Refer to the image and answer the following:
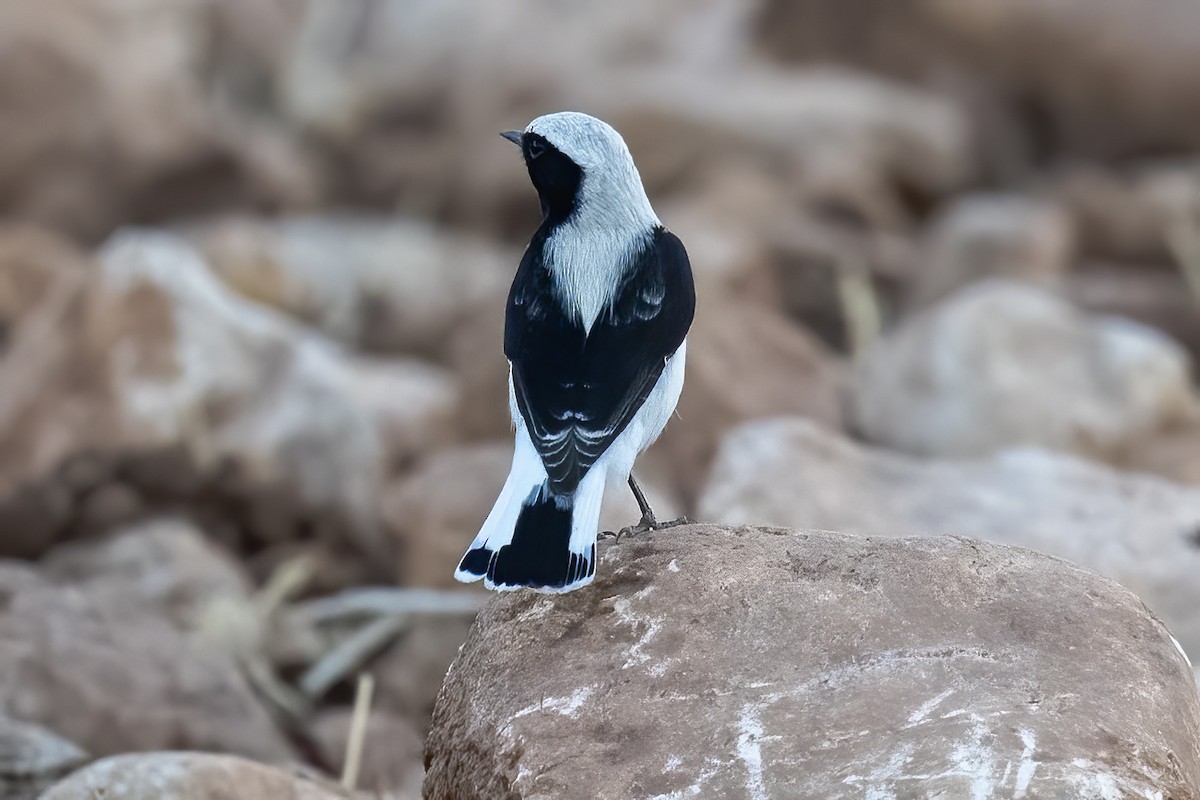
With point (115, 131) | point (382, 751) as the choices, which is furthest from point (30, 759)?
point (115, 131)

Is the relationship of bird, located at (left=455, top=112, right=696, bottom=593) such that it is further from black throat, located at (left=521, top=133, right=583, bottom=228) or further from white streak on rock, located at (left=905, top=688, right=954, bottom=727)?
white streak on rock, located at (left=905, top=688, right=954, bottom=727)

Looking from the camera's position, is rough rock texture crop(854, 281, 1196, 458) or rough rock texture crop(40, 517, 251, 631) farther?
rough rock texture crop(854, 281, 1196, 458)

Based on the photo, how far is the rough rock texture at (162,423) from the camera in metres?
7.96

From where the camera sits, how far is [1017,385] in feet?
27.4

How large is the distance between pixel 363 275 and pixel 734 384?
5036 mm

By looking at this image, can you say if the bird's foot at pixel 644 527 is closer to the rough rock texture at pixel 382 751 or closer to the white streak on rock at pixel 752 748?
the white streak on rock at pixel 752 748

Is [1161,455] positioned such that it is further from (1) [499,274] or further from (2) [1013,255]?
(1) [499,274]

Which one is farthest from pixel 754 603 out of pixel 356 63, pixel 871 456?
pixel 356 63

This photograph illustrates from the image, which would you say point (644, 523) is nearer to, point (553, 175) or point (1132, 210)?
point (553, 175)

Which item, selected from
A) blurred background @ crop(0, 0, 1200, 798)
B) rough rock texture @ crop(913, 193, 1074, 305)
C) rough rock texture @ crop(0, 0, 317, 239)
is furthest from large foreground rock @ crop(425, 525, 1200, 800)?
rough rock texture @ crop(0, 0, 317, 239)

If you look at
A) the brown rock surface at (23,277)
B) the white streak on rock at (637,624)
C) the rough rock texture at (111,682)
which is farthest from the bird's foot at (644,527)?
the brown rock surface at (23,277)

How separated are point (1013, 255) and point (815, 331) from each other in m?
1.47

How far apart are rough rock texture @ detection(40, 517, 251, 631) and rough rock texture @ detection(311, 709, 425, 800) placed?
0.91 metres

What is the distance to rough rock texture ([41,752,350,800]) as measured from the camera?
4641 millimetres
